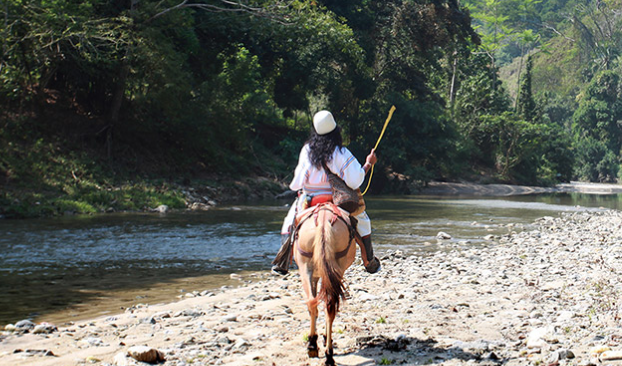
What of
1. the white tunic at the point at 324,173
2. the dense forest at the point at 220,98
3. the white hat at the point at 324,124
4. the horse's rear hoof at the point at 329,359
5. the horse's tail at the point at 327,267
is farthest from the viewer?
the dense forest at the point at 220,98

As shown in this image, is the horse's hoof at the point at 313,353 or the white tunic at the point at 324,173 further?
the white tunic at the point at 324,173

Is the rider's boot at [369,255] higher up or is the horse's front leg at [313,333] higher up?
the rider's boot at [369,255]

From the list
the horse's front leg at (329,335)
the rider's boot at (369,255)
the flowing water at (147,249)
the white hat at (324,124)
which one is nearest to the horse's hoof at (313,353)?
the horse's front leg at (329,335)

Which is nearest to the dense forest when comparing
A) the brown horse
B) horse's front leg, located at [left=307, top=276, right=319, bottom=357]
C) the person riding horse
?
the person riding horse

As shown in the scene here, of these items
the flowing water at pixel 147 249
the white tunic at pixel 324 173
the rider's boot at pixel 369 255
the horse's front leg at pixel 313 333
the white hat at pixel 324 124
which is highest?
the white hat at pixel 324 124

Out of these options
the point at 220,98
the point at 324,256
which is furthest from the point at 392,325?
the point at 220,98

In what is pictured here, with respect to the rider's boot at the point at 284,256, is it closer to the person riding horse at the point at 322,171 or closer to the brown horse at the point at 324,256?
the person riding horse at the point at 322,171

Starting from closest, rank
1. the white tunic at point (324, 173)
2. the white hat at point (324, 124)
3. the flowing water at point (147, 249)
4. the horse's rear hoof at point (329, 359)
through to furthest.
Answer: the horse's rear hoof at point (329, 359)
the white tunic at point (324, 173)
the white hat at point (324, 124)
the flowing water at point (147, 249)

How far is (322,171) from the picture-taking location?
21.2 feet

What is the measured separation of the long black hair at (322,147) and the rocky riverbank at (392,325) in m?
1.74

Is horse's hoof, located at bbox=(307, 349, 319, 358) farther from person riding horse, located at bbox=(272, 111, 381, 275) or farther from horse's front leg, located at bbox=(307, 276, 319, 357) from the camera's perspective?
person riding horse, located at bbox=(272, 111, 381, 275)

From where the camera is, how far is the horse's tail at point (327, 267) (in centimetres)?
577

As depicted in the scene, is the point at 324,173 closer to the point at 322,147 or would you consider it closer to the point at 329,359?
the point at 322,147

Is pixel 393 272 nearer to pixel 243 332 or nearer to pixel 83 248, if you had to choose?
pixel 243 332
